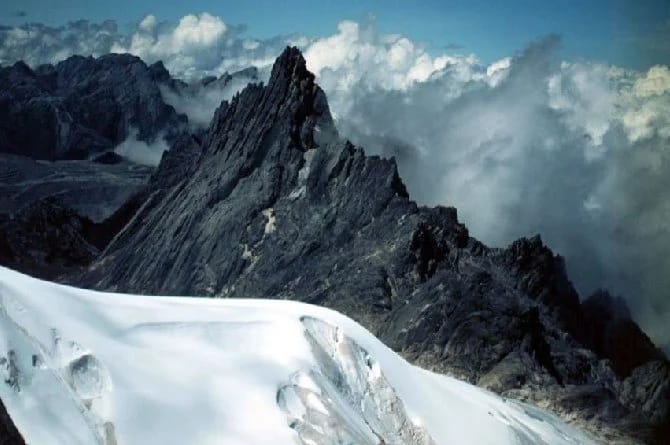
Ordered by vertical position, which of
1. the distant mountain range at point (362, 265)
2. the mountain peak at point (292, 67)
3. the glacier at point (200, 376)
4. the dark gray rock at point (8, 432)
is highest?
the mountain peak at point (292, 67)

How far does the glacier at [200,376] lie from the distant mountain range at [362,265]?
36.1 metres

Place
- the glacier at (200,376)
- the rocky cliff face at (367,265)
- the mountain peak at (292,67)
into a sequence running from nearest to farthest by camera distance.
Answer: the glacier at (200,376) → the rocky cliff face at (367,265) → the mountain peak at (292,67)

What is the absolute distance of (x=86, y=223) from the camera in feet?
619

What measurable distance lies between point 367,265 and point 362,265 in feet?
2.46

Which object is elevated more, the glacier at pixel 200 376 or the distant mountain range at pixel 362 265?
the distant mountain range at pixel 362 265

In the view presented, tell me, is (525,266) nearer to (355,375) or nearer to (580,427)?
(580,427)

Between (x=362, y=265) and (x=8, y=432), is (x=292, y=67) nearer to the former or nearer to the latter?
(x=362, y=265)

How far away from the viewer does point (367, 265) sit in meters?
98.3

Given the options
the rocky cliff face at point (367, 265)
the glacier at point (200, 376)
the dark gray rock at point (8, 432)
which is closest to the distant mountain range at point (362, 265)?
the rocky cliff face at point (367, 265)

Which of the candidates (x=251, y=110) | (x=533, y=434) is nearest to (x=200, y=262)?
(x=251, y=110)

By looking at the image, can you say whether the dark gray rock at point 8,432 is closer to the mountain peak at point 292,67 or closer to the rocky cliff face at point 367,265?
the rocky cliff face at point 367,265

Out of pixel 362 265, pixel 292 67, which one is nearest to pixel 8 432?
pixel 362 265

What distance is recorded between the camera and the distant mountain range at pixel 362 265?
252ft

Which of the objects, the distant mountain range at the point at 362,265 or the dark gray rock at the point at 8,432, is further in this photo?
the distant mountain range at the point at 362,265
